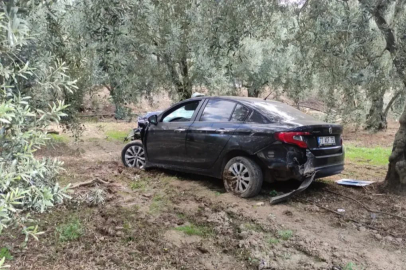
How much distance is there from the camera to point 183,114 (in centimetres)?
700

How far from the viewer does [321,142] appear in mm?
5520

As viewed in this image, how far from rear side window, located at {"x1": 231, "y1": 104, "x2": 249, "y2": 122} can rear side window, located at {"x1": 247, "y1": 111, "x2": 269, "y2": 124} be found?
128 millimetres

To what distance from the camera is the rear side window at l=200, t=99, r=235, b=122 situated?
622 centimetres

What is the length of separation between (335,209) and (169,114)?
3.71m

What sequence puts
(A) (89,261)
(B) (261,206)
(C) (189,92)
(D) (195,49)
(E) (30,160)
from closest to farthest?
(E) (30,160), (A) (89,261), (B) (261,206), (D) (195,49), (C) (189,92)

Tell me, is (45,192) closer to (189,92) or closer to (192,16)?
(192,16)

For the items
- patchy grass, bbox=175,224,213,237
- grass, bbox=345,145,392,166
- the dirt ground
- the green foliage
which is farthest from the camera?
grass, bbox=345,145,392,166

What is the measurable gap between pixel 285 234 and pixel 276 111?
2.30 m

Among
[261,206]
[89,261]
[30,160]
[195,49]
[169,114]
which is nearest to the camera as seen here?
[30,160]

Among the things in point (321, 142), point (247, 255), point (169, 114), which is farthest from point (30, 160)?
point (169, 114)

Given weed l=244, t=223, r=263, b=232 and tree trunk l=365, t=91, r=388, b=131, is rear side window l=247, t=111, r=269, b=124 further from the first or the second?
tree trunk l=365, t=91, r=388, b=131

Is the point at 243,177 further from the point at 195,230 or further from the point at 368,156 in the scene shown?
the point at 368,156

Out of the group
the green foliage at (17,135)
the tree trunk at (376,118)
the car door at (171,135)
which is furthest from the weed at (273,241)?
the tree trunk at (376,118)

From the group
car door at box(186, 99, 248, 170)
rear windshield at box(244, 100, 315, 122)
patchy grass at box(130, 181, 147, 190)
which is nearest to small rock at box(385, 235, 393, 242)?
rear windshield at box(244, 100, 315, 122)
